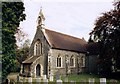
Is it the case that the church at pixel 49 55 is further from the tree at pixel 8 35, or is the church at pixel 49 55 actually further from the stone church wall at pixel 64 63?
the tree at pixel 8 35

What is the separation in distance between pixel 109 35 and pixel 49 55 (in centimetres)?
1159

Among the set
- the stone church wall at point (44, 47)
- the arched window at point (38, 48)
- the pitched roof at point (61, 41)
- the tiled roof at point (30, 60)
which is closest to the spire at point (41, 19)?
the stone church wall at point (44, 47)

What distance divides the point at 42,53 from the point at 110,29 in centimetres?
1336

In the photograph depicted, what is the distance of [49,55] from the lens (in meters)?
34.4

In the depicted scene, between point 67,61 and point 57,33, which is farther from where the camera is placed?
point 57,33

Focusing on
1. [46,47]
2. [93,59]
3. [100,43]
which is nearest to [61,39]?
[46,47]

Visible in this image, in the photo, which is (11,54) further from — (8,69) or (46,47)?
(46,47)

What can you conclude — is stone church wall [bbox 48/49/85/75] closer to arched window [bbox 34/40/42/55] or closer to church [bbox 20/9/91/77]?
church [bbox 20/9/91/77]

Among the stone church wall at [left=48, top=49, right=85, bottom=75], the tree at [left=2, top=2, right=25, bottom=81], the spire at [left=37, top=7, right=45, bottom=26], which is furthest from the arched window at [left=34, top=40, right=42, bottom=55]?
the tree at [left=2, top=2, right=25, bottom=81]

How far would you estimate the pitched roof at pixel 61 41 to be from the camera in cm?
3566

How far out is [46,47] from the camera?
3506 centimetres

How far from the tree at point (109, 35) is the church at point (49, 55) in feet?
29.6

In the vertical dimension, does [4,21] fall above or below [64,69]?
above

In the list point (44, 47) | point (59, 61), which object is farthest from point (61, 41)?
point (44, 47)
